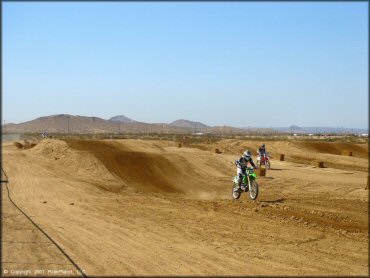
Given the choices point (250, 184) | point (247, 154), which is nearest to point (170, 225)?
point (250, 184)

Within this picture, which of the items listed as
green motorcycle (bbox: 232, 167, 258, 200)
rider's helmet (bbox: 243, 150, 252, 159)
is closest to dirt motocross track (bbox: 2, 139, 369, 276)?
green motorcycle (bbox: 232, 167, 258, 200)

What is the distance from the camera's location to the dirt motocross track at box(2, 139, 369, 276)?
7.68 m

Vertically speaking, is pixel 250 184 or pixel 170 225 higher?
pixel 250 184

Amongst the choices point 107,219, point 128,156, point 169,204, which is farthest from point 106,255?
point 128,156

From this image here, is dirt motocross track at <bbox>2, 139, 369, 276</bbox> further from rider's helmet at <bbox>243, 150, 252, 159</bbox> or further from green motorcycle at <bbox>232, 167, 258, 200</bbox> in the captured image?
rider's helmet at <bbox>243, 150, 252, 159</bbox>

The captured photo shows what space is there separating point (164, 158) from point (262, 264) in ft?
65.1

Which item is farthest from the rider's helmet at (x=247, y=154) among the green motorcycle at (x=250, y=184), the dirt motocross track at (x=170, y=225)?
the dirt motocross track at (x=170, y=225)

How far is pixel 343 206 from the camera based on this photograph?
615 inches

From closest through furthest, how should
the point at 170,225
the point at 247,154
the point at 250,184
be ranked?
the point at 170,225 < the point at 250,184 < the point at 247,154

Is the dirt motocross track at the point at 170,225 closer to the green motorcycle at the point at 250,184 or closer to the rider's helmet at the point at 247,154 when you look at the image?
the green motorcycle at the point at 250,184

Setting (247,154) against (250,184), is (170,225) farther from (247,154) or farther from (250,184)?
(247,154)

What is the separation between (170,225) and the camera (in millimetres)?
11148

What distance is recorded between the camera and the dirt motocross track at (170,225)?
768cm

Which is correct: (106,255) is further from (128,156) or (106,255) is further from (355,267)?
(128,156)
